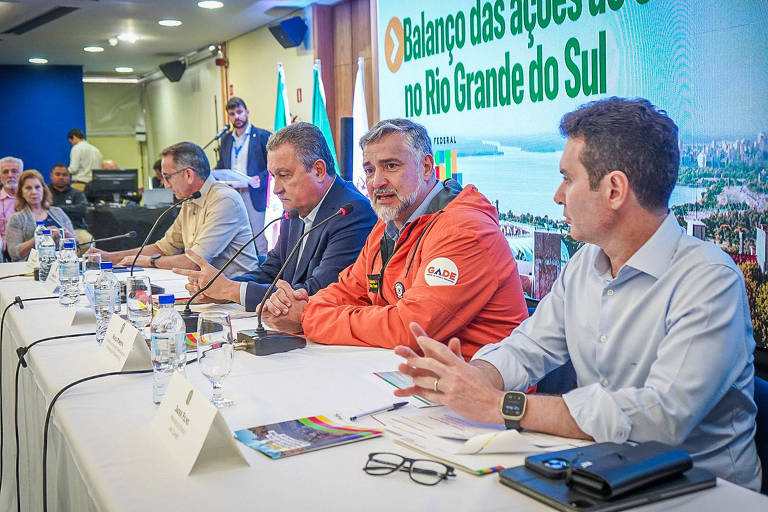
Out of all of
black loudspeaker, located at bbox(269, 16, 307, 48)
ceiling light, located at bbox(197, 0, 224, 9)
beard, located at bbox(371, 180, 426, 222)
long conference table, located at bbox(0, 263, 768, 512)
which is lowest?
long conference table, located at bbox(0, 263, 768, 512)

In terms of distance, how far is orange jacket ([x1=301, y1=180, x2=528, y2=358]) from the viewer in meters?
1.98

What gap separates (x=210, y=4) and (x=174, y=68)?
417cm

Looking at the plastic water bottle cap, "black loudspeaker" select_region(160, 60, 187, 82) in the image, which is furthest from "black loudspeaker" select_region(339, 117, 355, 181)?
"black loudspeaker" select_region(160, 60, 187, 82)

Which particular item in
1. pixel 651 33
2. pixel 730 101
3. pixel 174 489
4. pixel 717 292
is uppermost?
pixel 651 33

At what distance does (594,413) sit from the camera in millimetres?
1264

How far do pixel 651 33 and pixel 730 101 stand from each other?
1.64 feet

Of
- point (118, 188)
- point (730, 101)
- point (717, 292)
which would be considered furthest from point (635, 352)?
point (118, 188)

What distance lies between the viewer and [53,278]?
344cm

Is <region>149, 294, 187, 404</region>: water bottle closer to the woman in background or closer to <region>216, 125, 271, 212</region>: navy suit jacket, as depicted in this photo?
the woman in background

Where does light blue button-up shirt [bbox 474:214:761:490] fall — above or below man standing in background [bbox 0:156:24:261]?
below

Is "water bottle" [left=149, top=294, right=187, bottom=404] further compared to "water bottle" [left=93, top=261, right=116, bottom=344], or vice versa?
"water bottle" [left=93, top=261, right=116, bottom=344]

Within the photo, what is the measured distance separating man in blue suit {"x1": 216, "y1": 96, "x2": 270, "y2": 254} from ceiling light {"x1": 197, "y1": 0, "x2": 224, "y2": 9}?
0.87 metres

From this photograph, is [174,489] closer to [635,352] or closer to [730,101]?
[635,352]

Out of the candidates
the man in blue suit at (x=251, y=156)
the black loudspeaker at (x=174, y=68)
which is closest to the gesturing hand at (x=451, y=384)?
the man in blue suit at (x=251, y=156)
